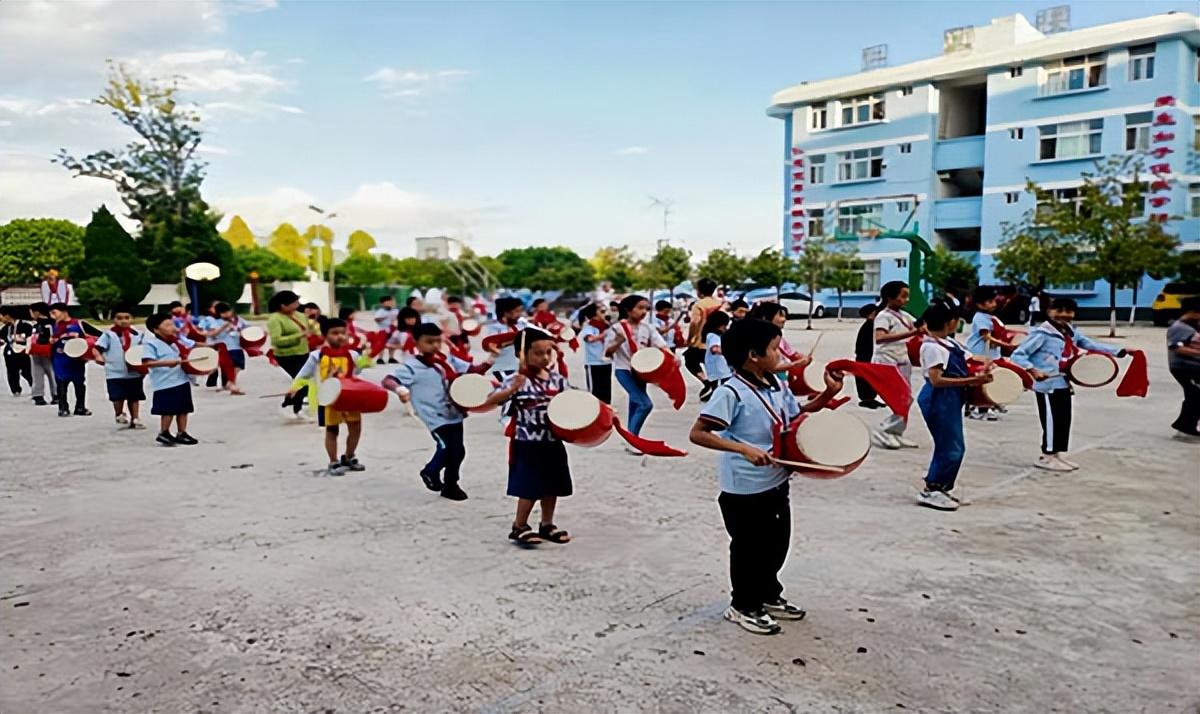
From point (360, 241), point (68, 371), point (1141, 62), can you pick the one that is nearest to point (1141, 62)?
point (1141, 62)

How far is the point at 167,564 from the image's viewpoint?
14.6ft

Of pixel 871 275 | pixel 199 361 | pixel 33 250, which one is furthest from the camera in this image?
pixel 33 250

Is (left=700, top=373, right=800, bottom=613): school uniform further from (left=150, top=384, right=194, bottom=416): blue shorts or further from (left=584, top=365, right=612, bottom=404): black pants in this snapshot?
(left=150, top=384, right=194, bottom=416): blue shorts

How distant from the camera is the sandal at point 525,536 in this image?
4.72 m

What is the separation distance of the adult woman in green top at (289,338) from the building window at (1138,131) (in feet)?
102

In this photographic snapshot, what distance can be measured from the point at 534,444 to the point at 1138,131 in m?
33.5

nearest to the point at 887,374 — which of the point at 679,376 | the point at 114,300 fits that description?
the point at 679,376

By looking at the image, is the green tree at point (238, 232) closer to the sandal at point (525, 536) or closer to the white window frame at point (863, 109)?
the white window frame at point (863, 109)

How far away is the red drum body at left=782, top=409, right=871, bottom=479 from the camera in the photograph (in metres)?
3.43

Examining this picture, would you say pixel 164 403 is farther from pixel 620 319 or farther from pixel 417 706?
pixel 417 706

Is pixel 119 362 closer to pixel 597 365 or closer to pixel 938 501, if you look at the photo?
pixel 597 365

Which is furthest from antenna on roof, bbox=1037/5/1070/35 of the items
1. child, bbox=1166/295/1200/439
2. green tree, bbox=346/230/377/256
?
green tree, bbox=346/230/377/256

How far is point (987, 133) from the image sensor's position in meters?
34.1

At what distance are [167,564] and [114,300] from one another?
3430cm
